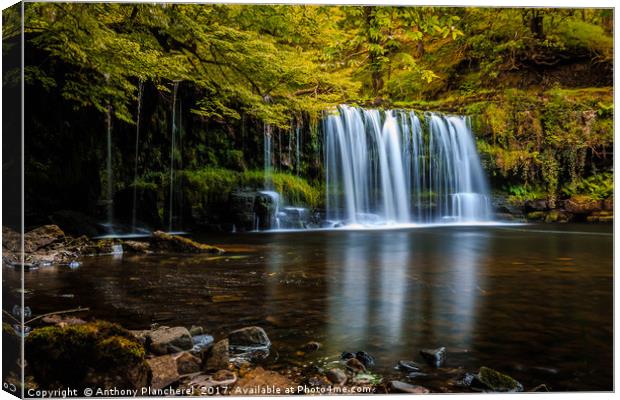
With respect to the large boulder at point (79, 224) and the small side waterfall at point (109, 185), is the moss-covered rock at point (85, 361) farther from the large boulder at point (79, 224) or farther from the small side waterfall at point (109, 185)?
the small side waterfall at point (109, 185)

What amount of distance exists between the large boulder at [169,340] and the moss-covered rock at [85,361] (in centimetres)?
11

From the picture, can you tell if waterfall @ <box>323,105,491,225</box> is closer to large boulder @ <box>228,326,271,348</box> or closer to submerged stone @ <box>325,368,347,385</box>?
large boulder @ <box>228,326,271,348</box>

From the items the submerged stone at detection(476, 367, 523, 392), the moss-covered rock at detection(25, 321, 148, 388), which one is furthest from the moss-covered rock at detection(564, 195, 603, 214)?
the moss-covered rock at detection(25, 321, 148, 388)

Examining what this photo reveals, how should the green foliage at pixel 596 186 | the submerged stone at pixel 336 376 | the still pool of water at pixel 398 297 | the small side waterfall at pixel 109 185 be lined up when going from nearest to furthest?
the submerged stone at pixel 336 376, the still pool of water at pixel 398 297, the green foliage at pixel 596 186, the small side waterfall at pixel 109 185

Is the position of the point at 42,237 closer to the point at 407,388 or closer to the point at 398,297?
the point at 398,297

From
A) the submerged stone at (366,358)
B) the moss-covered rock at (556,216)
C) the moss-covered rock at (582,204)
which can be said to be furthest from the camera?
the moss-covered rock at (556,216)

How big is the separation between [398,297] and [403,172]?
5.85 feet

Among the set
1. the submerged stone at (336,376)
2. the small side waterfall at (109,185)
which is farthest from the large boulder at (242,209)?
the submerged stone at (336,376)

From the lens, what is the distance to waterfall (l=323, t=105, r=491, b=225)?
17.0ft

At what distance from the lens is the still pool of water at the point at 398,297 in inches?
121

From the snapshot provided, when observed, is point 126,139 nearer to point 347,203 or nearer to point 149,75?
point 149,75

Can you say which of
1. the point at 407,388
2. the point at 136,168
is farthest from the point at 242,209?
the point at 407,388

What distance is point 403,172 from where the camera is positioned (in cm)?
518

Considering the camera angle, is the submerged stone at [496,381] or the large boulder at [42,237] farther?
the large boulder at [42,237]
